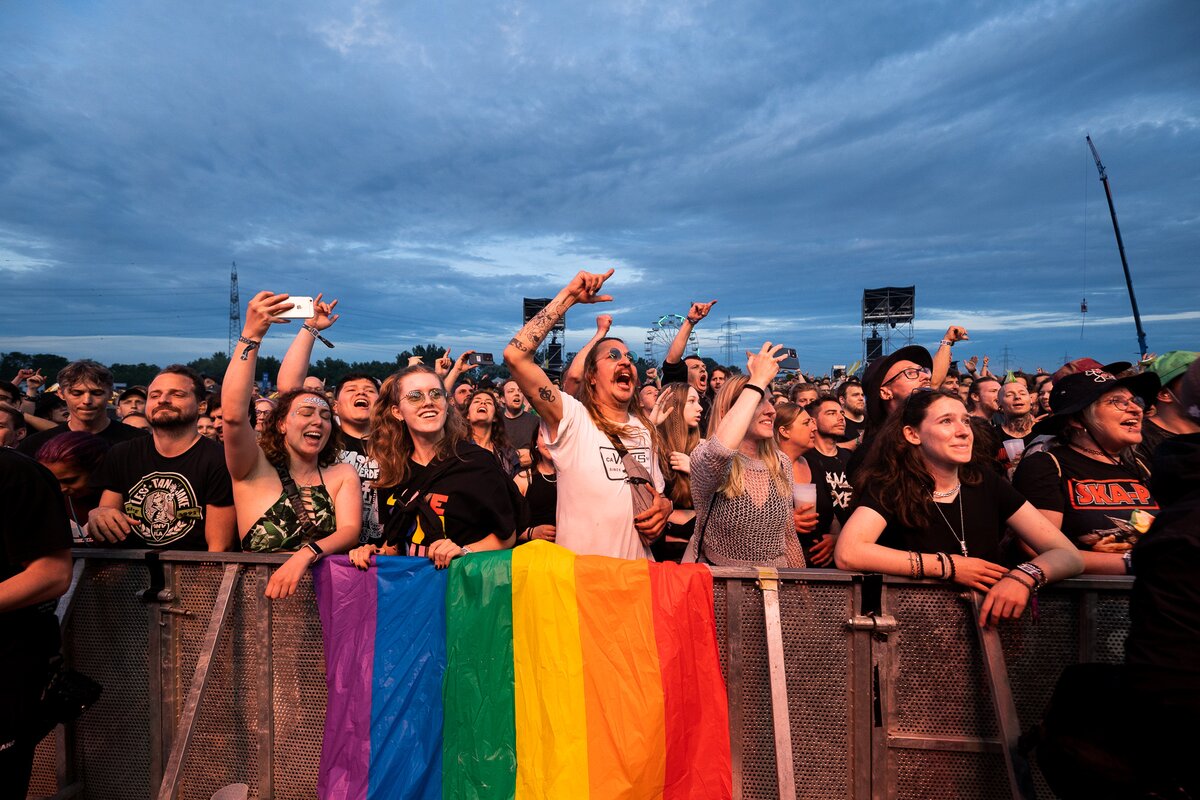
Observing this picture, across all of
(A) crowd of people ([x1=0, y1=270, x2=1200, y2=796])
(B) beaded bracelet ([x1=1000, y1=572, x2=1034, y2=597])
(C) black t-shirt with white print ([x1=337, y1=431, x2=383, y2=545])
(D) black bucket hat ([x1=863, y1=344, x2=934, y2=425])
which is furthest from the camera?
(D) black bucket hat ([x1=863, y1=344, x2=934, y2=425])

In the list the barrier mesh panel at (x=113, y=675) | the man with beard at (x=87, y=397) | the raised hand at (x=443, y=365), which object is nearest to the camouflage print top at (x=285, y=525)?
the barrier mesh panel at (x=113, y=675)

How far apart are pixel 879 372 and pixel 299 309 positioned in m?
3.94

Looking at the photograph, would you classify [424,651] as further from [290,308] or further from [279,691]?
[290,308]

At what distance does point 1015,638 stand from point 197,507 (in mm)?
4035

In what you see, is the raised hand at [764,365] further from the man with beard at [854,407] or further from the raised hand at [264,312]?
the man with beard at [854,407]

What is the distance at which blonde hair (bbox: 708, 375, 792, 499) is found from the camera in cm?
357

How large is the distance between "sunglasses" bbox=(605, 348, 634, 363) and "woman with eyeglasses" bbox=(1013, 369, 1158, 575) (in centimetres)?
223

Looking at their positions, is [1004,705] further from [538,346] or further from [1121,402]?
[538,346]

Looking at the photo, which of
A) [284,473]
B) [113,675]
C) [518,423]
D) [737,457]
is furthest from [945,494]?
[518,423]

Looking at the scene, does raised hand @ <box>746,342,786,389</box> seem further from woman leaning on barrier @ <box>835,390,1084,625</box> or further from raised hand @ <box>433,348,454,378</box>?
raised hand @ <box>433,348,454,378</box>

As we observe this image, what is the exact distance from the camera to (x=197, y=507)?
3572mm

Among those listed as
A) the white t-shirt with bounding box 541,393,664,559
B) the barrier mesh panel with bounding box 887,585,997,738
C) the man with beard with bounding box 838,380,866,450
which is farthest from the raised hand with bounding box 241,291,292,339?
the man with beard with bounding box 838,380,866,450

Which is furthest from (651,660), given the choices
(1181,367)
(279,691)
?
(1181,367)

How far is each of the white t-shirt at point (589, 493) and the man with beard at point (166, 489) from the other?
1.82 m
